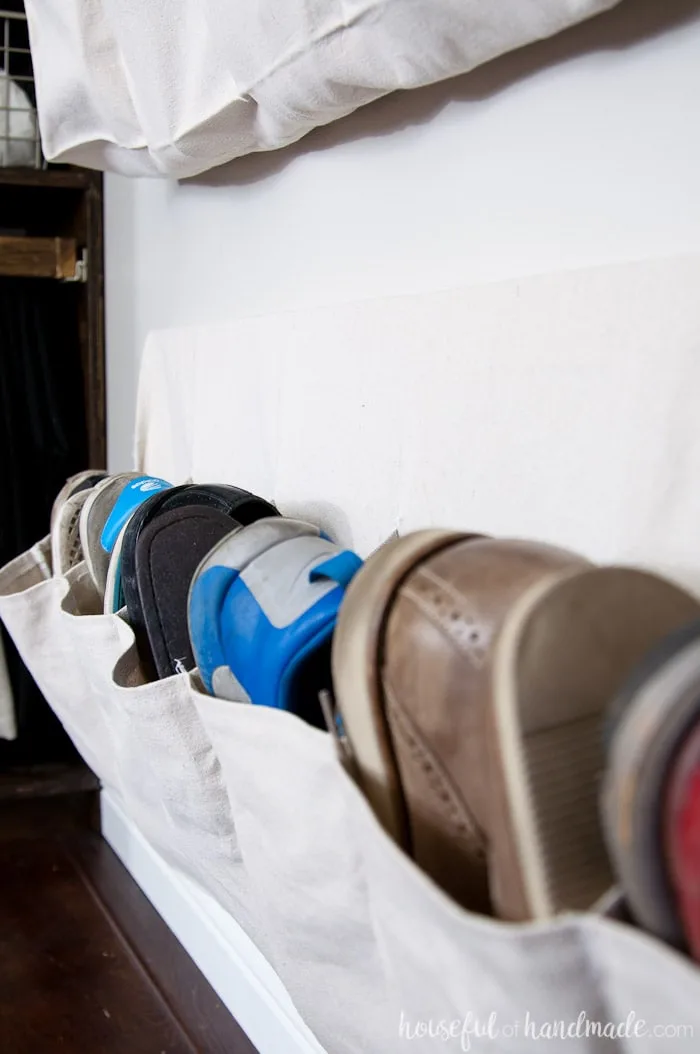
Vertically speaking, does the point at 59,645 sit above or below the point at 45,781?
above

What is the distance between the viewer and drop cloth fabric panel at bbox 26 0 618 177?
1.63 ft

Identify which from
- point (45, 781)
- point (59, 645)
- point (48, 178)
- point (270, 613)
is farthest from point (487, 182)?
point (45, 781)

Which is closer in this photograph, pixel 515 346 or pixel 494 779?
pixel 494 779

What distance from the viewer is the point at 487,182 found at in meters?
0.59

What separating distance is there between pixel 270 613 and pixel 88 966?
767 millimetres

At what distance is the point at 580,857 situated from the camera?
13.7 inches

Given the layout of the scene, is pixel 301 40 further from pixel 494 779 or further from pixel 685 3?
pixel 494 779

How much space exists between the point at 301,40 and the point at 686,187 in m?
0.28

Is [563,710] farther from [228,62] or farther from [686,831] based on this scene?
[228,62]

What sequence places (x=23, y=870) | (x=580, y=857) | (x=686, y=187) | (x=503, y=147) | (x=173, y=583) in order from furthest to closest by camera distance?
(x=23, y=870), (x=173, y=583), (x=503, y=147), (x=686, y=187), (x=580, y=857)

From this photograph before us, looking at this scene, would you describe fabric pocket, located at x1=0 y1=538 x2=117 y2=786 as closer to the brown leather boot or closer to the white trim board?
the white trim board

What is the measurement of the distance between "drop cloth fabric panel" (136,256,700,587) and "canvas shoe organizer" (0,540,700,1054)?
19cm

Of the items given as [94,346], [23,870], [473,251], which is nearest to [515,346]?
[473,251]

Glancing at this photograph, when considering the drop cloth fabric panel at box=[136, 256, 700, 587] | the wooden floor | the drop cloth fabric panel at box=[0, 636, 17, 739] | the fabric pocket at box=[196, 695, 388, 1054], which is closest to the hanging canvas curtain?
the drop cloth fabric panel at box=[0, 636, 17, 739]
